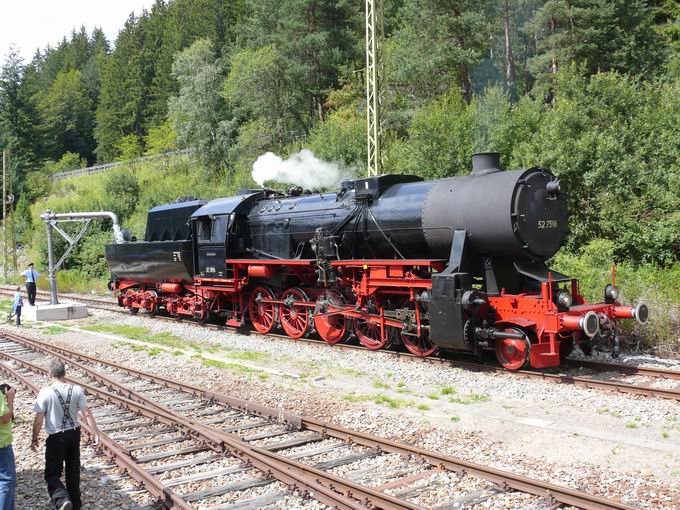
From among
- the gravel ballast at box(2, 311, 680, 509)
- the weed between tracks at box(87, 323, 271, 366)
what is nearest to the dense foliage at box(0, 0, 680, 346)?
the gravel ballast at box(2, 311, 680, 509)

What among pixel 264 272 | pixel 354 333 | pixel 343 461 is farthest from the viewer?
pixel 264 272

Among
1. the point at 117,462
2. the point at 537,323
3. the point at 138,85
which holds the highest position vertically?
the point at 138,85

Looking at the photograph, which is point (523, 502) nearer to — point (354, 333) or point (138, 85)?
point (354, 333)

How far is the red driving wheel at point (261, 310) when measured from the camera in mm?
14336

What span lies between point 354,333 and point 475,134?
10253 millimetres

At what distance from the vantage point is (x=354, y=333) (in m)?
12.7

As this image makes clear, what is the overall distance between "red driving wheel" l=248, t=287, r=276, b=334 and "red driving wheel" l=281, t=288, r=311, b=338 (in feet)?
1.69

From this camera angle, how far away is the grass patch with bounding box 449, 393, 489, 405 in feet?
27.0

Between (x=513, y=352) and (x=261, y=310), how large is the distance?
691 cm

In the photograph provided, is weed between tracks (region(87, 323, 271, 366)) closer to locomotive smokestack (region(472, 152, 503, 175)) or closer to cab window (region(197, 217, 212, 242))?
cab window (region(197, 217, 212, 242))

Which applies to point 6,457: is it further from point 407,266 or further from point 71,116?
point 71,116

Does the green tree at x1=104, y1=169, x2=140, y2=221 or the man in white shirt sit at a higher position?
the green tree at x1=104, y1=169, x2=140, y2=221

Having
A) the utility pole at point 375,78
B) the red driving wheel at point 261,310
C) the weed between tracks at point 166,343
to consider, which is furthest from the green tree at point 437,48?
the weed between tracks at point 166,343

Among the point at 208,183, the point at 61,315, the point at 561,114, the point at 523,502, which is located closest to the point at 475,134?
the point at 561,114
